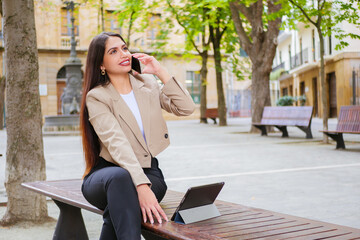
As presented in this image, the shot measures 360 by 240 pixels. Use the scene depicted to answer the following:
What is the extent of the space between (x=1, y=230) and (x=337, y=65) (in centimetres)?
2782

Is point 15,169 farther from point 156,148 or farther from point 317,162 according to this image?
point 317,162

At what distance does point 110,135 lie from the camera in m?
3.07

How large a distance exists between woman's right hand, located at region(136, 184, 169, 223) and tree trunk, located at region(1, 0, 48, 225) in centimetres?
223

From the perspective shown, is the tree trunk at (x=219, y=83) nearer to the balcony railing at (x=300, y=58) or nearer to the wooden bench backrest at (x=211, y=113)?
the wooden bench backrest at (x=211, y=113)

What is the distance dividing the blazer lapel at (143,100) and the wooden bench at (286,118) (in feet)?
37.7

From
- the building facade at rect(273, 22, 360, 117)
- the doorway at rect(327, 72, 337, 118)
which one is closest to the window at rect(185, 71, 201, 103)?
the building facade at rect(273, 22, 360, 117)

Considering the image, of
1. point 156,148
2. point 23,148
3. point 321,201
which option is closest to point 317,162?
point 321,201

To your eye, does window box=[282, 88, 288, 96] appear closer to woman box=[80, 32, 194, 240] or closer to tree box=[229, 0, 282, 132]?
tree box=[229, 0, 282, 132]

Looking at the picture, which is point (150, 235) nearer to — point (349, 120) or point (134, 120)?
point (134, 120)

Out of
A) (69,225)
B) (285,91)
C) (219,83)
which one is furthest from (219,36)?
(285,91)

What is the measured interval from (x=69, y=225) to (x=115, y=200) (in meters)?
1.36

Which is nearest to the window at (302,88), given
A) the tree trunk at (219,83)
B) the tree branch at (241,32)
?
the tree trunk at (219,83)

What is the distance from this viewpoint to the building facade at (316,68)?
28609 mm

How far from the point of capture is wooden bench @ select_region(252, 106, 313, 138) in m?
14.4
